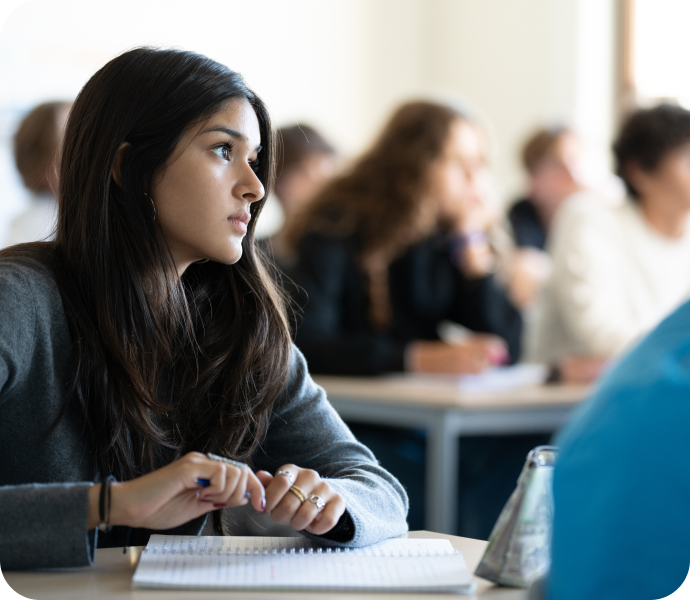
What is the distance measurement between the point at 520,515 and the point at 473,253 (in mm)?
2169

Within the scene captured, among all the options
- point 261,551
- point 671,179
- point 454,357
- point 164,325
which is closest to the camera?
point 261,551

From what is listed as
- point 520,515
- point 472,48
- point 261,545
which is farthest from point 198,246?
point 472,48

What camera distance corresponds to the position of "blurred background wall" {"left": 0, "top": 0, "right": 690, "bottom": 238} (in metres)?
4.33

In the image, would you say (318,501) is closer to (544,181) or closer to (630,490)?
(630,490)

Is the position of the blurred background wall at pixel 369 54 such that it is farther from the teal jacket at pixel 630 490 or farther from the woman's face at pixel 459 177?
the teal jacket at pixel 630 490

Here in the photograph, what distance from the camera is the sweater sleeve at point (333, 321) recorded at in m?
2.48

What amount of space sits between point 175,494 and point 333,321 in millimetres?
1887

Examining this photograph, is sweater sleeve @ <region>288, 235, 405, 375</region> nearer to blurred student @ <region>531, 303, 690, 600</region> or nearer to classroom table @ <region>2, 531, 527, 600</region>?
classroom table @ <region>2, 531, 527, 600</region>

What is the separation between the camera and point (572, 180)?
15.0ft

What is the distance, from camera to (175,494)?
81cm

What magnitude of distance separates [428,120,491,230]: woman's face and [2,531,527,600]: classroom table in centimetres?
196

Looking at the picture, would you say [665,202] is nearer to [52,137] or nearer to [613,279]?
[613,279]

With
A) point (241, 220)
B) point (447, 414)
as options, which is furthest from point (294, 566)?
point (447, 414)

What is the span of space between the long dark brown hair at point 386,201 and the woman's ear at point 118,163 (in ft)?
5.25
